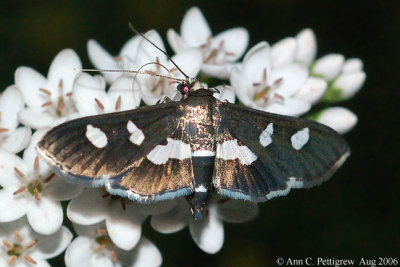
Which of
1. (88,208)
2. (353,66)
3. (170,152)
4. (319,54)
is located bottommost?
(319,54)

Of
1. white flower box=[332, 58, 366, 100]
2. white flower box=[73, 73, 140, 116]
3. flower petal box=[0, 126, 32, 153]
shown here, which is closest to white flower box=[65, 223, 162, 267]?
flower petal box=[0, 126, 32, 153]

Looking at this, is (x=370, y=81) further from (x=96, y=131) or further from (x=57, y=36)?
(x=96, y=131)

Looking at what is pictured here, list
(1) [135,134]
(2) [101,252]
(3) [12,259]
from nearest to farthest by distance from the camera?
(1) [135,134], (3) [12,259], (2) [101,252]

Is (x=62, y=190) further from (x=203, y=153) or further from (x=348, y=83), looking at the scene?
(x=348, y=83)

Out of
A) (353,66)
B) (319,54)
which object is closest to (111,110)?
(353,66)

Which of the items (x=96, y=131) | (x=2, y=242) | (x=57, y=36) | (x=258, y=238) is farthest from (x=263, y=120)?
(x=57, y=36)

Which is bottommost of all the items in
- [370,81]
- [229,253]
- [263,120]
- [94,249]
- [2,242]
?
[229,253]
